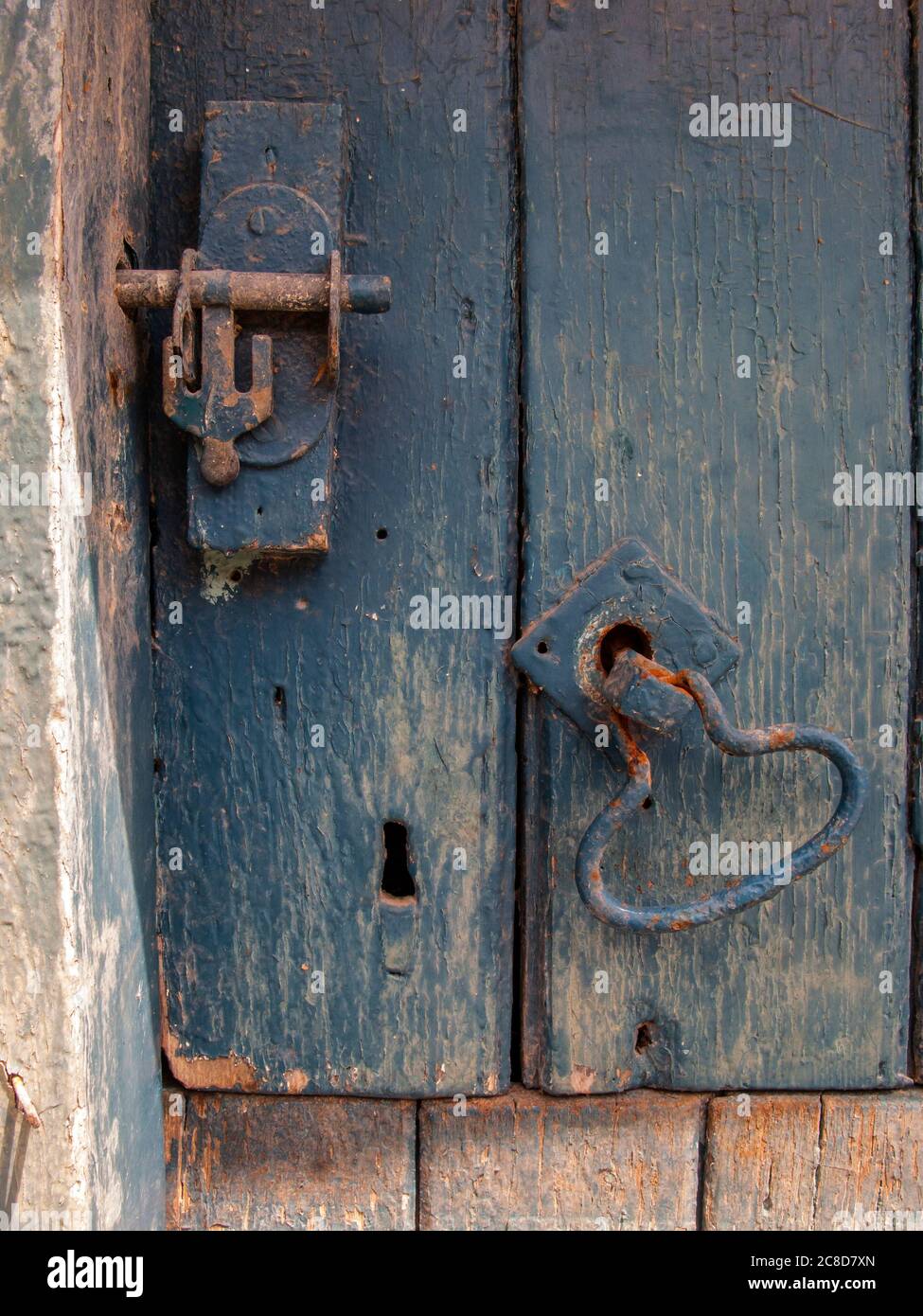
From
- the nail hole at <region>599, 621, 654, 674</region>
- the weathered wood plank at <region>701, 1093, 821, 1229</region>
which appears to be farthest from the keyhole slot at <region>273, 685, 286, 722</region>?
the weathered wood plank at <region>701, 1093, 821, 1229</region>

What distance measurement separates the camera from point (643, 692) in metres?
0.77

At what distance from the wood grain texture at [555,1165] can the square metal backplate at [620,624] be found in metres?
0.36

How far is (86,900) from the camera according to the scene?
728mm

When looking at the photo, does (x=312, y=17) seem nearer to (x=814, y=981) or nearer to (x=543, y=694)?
(x=543, y=694)

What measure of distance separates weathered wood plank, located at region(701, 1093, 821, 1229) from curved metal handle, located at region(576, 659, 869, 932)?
9.2 inches

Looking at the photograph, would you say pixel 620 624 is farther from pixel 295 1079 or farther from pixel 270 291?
pixel 295 1079

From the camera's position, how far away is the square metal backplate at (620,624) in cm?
85

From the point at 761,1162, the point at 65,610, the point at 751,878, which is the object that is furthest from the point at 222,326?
the point at 761,1162

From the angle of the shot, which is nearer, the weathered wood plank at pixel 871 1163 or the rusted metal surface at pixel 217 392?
the rusted metal surface at pixel 217 392

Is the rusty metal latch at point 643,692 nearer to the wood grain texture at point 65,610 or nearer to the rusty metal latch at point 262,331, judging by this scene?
the rusty metal latch at point 262,331

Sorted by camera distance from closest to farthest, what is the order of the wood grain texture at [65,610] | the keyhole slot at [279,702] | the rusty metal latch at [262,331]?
the wood grain texture at [65,610] < the rusty metal latch at [262,331] < the keyhole slot at [279,702]

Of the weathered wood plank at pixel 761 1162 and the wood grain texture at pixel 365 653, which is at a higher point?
the wood grain texture at pixel 365 653

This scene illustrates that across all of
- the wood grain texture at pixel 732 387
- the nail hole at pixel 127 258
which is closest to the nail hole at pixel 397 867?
the wood grain texture at pixel 732 387

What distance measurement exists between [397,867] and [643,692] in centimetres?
28
